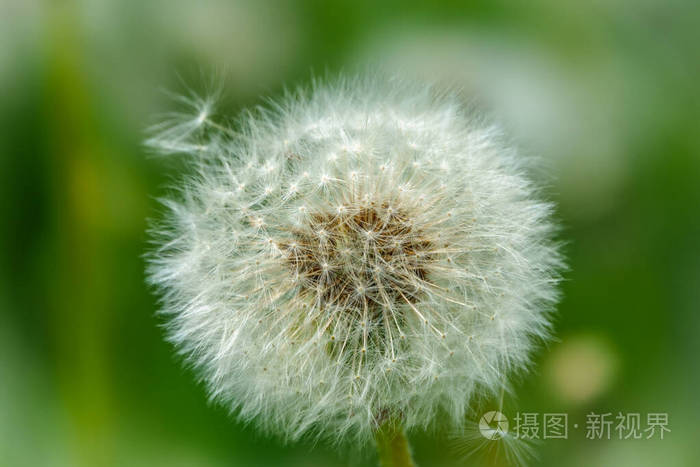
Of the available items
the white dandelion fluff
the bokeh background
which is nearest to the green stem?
the white dandelion fluff

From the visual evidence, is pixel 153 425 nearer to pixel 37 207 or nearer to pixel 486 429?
pixel 37 207

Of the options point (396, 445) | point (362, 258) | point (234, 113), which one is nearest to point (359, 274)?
point (362, 258)

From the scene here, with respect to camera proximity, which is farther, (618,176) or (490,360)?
(618,176)

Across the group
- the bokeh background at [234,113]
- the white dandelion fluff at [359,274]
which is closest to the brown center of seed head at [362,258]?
the white dandelion fluff at [359,274]

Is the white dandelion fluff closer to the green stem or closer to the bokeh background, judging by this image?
the green stem

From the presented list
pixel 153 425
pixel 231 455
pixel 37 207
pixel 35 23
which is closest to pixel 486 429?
pixel 231 455

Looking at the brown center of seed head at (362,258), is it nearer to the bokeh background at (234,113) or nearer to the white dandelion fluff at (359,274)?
the white dandelion fluff at (359,274)
